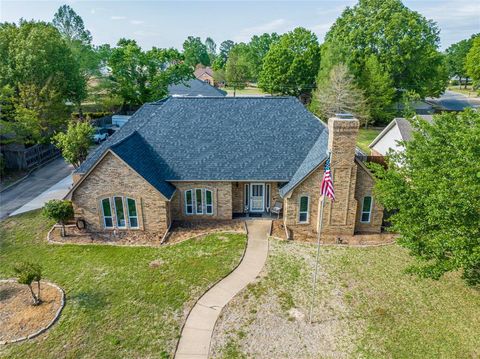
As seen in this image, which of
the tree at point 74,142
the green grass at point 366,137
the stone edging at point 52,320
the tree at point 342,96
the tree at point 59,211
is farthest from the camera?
the tree at point 342,96

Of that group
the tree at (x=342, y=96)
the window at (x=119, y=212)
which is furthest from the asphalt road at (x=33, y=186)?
the tree at (x=342, y=96)

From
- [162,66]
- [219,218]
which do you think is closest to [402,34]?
[162,66]

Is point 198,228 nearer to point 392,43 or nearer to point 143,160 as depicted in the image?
point 143,160

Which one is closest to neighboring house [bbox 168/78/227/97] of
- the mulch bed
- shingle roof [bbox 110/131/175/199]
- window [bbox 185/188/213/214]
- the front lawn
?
shingle roof [bbox 110/131/175/199]

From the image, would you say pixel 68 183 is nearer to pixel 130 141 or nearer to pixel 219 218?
pixel 130 141

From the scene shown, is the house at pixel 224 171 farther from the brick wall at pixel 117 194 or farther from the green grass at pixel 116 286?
the green grass at pixel 116 286

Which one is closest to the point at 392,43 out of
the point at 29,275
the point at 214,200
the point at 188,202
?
the point at 214,200
